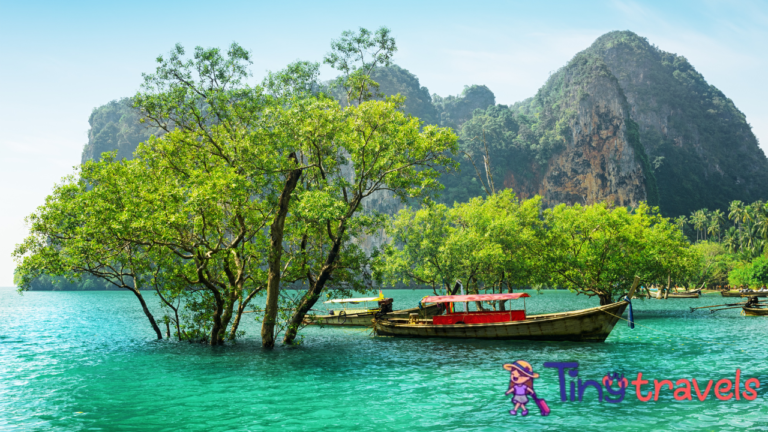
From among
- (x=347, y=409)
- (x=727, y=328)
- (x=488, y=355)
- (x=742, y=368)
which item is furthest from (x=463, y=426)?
(x=727, y=328)

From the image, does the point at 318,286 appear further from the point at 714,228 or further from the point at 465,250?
the point at 714,228

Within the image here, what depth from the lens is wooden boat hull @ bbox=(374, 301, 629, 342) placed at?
26.6m

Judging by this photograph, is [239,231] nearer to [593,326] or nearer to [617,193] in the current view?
[593,326]

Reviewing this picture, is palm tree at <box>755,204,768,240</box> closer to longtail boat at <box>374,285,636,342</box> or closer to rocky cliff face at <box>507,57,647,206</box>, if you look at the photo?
rocky cliff face at <box>507,57,647,206</box>

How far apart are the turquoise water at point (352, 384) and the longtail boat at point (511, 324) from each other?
914 millimetres

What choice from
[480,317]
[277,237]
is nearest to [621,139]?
[480,317]

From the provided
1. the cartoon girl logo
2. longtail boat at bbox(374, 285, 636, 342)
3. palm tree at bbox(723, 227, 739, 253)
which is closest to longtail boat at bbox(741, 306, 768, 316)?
longtail boat at bbox(374, 285, 636, 342)

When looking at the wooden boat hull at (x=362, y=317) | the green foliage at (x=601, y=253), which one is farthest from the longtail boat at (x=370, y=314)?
the green foliage at (x=601, y=253)

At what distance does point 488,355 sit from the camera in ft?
77.4

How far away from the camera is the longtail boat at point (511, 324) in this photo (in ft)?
87.4

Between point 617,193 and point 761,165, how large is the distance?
59.4 meters

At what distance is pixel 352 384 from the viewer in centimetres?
1758

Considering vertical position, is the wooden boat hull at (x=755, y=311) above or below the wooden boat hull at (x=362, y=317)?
below

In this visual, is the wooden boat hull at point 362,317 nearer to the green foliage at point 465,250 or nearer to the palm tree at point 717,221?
the green foliage at point 465,250
